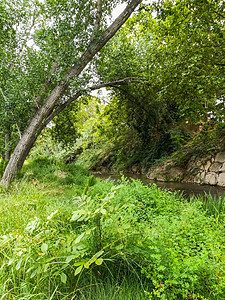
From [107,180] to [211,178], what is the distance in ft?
15.1

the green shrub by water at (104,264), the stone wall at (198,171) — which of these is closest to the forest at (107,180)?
the green shrub by water at (104,264)

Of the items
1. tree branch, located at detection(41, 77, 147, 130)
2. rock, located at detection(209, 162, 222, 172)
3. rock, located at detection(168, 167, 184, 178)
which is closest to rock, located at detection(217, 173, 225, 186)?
rock, located at detection(209, 162, 222, 172)

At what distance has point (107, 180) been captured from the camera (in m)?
6.19

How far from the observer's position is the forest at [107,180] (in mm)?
1303

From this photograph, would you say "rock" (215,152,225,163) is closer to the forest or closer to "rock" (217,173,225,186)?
the forest

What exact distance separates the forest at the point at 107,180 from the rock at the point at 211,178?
118 cm

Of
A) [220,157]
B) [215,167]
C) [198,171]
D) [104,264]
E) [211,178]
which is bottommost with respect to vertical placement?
[104,264]

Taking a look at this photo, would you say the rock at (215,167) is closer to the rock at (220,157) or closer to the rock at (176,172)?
the rock at (220,157)

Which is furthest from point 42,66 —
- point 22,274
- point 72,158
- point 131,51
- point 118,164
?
point 72,158

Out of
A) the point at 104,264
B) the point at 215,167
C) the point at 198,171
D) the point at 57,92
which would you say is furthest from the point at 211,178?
the point at 104,264

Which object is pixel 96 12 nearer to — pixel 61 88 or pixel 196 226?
pixel 61 88

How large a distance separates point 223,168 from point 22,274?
796 centimetres

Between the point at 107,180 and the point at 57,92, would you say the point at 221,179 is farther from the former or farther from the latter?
the point at 57,92

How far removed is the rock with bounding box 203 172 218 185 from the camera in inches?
292
